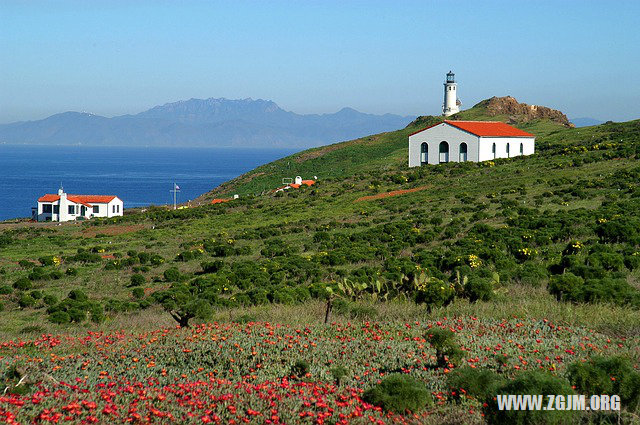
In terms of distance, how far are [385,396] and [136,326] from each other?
315 inches

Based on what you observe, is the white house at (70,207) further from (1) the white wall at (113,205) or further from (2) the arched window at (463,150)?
(2) the arched window at (463,150)

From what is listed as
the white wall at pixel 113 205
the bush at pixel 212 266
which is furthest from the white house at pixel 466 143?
the bush at pixel 212 266

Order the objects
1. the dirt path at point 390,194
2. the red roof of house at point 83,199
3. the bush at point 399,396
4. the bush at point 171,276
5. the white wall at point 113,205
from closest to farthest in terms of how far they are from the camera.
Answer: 1. the bush at point 399,396
2. the bush at point 171,276
3. the dirt path at point 390,194
4. the red roof of house at point 83,199
5. the white wall at point 113,205

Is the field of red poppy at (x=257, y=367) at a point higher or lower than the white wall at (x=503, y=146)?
lower

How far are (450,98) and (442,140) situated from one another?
51.1m

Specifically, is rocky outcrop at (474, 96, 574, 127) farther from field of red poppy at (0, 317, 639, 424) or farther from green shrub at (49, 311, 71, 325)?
field of red poppy at (0, 317, 639, 424)

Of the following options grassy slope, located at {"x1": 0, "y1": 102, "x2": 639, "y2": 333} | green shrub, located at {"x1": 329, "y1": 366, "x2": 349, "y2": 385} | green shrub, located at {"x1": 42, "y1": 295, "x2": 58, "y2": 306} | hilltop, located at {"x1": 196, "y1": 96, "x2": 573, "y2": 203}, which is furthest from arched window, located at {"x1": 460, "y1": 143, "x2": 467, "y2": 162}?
green shrub, located at {"x1": 329, "y1": 366, "x2": 349, "y2": 385}

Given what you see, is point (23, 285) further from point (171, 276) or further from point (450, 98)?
point (450, 98)

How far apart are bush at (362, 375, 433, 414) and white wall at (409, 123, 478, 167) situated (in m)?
59.3

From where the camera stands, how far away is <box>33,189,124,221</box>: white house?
72938 millimetres

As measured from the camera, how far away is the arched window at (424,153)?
231 feet

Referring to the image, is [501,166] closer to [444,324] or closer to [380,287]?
[380,287]

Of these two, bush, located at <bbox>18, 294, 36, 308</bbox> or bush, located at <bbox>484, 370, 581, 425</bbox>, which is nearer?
bush, located at <bbox>484, 370, 581, 425</bbox>

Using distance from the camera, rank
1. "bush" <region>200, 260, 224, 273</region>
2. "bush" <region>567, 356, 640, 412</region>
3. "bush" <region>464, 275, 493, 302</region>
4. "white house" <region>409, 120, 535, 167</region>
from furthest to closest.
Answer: "white house" <region>409, 120, 535, 167</region>, "bush" <region>200, 260, 224, 273</region>, "bush" <region>464, 275, 493, 302</region>, "bush" <region>567, 356, 640, 412</region>
